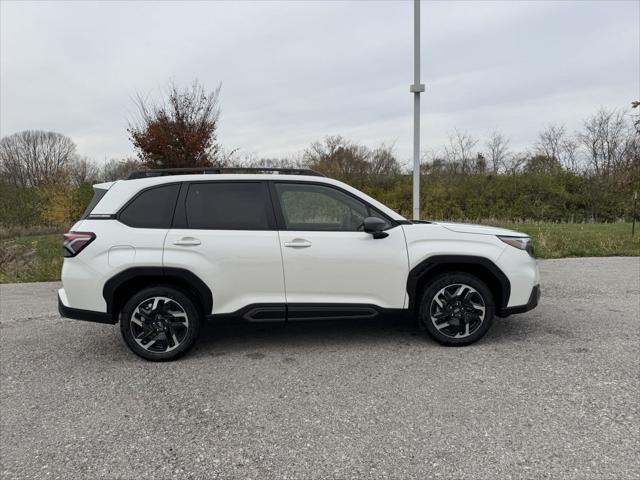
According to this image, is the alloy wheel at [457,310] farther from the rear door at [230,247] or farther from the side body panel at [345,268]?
the rear door at [230,247]

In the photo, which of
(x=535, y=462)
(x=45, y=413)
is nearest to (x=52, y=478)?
(x=45, y=413)

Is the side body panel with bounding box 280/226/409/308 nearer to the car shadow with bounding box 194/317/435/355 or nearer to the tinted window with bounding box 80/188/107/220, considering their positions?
the car shadow with bounding box 194/317/435/355

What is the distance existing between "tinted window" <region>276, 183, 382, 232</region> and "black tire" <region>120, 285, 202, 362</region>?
1.20m

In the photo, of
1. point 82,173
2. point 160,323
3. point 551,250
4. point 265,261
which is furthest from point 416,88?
point 82,173

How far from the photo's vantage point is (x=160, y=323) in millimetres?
3846

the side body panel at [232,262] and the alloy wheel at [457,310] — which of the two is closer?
the side body panel at [232,262]

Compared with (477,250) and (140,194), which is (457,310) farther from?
(140,194)

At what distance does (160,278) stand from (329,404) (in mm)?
1926

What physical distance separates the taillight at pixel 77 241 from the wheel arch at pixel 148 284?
→ 386 millimetres

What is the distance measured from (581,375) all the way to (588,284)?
4081mm

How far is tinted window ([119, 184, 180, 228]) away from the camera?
3.86 meters

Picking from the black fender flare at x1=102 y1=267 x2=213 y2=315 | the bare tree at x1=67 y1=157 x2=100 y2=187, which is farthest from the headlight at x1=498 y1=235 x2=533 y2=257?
the bare tree at x1=67 y1=157 x2=100 y2=187

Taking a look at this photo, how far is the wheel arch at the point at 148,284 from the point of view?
374 centimetres

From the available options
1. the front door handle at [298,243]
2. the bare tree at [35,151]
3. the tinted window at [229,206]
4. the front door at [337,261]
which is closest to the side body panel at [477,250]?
the front door at [337,261]
